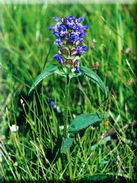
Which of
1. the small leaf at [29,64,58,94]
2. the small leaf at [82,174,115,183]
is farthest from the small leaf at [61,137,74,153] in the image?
the small leaf at [29,64,58,94]

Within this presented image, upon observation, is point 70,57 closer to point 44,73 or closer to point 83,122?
point 44,73

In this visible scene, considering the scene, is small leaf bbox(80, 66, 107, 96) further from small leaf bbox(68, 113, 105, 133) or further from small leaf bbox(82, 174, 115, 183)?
small leaf bbox(82, 174, 115, 183)

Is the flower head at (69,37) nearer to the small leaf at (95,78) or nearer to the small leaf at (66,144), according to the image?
the small leaf at (95,78)

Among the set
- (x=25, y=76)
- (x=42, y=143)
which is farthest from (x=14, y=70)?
(x=42, y=143)

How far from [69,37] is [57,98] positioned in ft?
1.96

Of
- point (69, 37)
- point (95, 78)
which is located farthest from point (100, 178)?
point (69, 37)

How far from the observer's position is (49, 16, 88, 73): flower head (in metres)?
1.50

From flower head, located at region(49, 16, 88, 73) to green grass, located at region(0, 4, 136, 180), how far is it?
0.61 ft

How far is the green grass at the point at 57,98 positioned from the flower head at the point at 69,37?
0.61 ft

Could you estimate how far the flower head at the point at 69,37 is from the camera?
1.50 meters

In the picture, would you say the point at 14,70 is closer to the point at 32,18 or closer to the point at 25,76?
the point at 25,76

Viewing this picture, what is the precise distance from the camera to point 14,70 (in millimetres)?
2375

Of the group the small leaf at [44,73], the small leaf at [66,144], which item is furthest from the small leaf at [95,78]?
the small leaf at [66,144]

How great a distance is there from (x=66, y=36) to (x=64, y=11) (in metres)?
1.38
